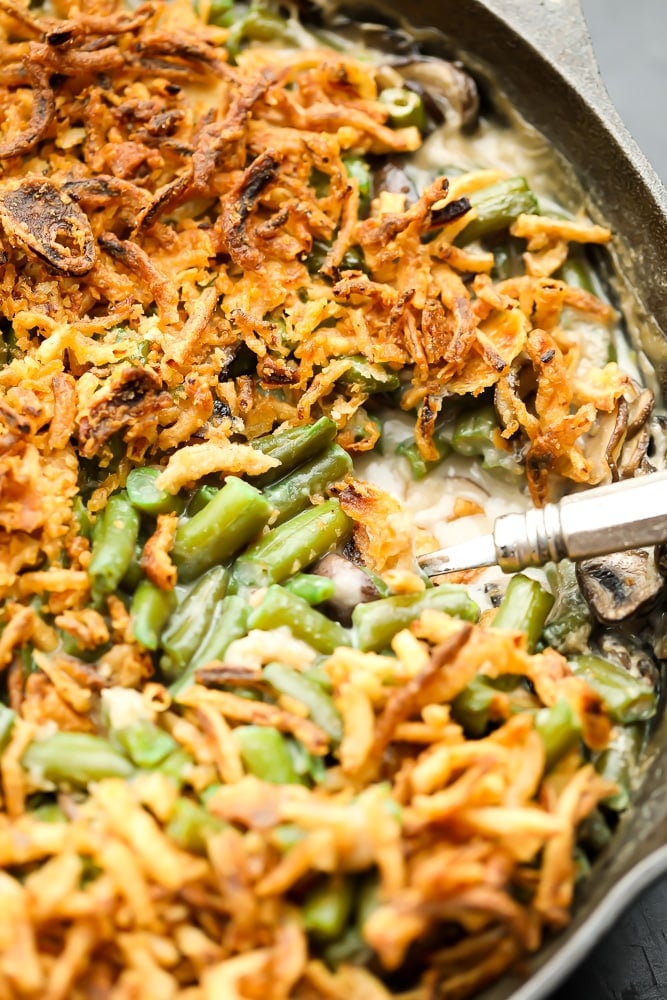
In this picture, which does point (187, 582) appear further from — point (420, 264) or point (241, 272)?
point (420, 264)

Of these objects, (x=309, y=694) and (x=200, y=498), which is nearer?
(x=309, y=694)

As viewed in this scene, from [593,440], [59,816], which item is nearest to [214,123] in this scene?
[593,440]

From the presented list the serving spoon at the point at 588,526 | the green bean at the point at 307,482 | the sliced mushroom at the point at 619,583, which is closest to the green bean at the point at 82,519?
the green bean at the point at 307,482

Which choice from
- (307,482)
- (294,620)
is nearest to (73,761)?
(294,620)

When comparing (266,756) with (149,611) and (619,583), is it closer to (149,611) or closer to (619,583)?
(149,611)

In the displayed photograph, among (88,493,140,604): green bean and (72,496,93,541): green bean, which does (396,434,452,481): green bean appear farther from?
(72,496,93,541): green bean

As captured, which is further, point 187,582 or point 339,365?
point 339,365
